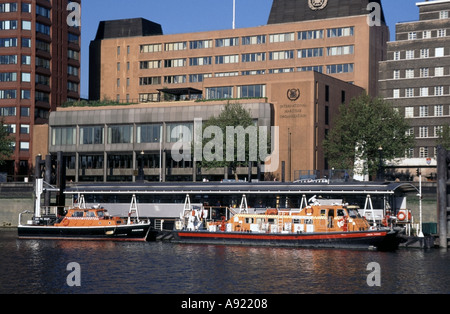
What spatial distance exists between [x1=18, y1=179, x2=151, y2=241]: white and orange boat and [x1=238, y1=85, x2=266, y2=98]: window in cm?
5827

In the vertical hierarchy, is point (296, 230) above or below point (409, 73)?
below

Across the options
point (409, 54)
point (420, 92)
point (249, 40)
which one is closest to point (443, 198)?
point (420, 92)

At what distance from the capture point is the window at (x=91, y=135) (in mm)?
140625

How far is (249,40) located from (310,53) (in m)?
14.4

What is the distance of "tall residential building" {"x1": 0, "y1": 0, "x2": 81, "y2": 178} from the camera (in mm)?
151625

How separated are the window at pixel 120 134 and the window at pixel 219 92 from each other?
16.9 m

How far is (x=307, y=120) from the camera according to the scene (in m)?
126

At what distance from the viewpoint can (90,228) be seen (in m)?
77.8

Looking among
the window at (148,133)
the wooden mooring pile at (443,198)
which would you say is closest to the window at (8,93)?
the window at (148,133)

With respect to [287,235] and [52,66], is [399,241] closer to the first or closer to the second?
[287,235]

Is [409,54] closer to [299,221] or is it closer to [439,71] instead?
[439,71]

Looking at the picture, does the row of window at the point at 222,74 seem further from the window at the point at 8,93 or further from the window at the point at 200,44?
the window at the point at 8,93
